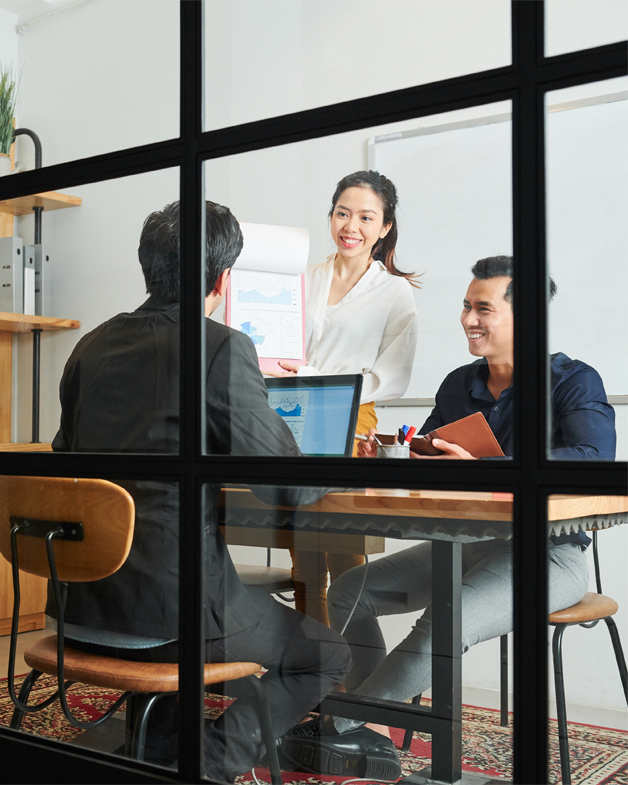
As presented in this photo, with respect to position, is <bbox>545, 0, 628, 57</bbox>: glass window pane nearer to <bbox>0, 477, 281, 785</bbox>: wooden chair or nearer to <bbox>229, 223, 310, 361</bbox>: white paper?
<bbox>229, 223, 310, 361</bbox>: white paper

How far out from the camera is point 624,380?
47.5 inches

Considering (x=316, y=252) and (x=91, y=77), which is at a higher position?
(x=91, y=77)

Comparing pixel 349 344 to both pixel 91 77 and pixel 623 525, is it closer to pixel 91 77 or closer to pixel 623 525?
pixel 623 525

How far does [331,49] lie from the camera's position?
1190 millimetres

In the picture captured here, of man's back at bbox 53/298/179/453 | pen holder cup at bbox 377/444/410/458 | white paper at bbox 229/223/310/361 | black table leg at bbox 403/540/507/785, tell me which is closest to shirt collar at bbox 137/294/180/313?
man's back at bbox 53/298/179/453

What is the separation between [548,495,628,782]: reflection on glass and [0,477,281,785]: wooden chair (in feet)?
1.58

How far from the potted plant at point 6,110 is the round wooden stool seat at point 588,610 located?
1.29 metres

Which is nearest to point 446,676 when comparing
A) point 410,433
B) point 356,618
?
point 356,618

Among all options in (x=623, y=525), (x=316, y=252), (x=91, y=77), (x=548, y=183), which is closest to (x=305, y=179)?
(x=316, y=252)

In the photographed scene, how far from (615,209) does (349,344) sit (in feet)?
1.43

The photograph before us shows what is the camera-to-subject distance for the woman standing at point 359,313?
1189mm

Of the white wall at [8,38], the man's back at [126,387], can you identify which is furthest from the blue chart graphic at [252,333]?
the white wall at [8,38]

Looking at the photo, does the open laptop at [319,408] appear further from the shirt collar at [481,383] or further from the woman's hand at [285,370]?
the shirt collar at [481,383]

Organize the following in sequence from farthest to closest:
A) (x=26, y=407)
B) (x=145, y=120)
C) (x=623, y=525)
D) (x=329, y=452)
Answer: (x=26, y=407) < (x=145, y=120) < (x=329, y=452) < (x=623, y=525)
